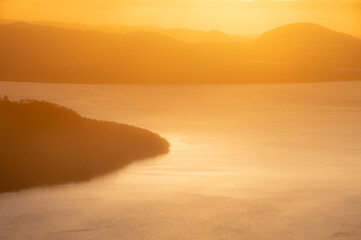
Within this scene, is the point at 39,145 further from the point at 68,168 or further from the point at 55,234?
the point at 55,234

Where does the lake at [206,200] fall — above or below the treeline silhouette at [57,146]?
below

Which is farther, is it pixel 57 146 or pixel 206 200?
pixel 57 146

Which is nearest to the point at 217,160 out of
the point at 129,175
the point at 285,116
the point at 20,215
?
the point at 129,175

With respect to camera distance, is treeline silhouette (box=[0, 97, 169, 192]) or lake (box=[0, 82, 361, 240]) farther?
treeline silhouette (box=[0, 97, 169, 192])

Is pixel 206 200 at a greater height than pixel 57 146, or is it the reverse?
pixel 57 146

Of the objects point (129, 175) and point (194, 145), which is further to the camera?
point (194, 145)

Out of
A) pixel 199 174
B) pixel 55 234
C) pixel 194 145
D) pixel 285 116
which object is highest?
pixel 285 116

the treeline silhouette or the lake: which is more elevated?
the treeline silhouette

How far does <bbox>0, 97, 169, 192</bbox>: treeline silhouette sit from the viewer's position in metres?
29.2

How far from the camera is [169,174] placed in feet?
107

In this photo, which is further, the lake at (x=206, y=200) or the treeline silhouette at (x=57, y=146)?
the treeline silhouette at (x=57, y=146)

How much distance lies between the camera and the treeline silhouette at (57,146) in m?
29.2

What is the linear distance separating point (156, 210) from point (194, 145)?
24359 millimetres

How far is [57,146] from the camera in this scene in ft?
105
